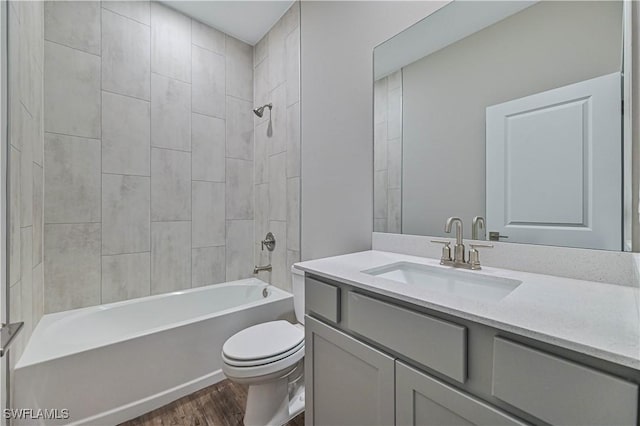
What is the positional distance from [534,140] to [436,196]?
430mm

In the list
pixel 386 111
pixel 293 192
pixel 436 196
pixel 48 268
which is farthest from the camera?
pixel 293 192

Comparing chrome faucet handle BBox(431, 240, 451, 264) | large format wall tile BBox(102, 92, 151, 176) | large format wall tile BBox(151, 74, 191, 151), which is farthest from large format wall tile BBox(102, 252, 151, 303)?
chrome faucet handle BBox(431, 240, 451, 264)

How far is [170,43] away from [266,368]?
97.3 inches

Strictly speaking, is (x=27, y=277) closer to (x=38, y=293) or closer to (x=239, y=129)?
(x=38, y=293)

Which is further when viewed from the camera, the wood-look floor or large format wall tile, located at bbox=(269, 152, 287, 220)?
large format wall tile, located at bbox=(269, 152, 287, 220)

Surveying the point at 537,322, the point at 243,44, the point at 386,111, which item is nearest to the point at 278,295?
the point at 386,111

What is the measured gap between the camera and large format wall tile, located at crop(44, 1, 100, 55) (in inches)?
69.8

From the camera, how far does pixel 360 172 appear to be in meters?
1.67

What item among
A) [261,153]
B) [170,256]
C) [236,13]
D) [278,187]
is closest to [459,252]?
[278,187]

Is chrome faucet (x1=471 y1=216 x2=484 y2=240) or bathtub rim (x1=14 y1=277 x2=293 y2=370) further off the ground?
chrome faucet (x1=471 y1=216 x2=484 y2=240)

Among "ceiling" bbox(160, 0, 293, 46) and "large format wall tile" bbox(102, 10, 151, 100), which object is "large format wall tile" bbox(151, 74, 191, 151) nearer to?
"large format wall tile" bbox(102, 10, 151, 100)

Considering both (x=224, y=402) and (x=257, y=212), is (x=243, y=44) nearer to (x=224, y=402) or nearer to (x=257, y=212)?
(x=257, y=212)

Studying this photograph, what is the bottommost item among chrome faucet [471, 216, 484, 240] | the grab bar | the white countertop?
the grab bar

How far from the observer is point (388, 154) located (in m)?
1.55
